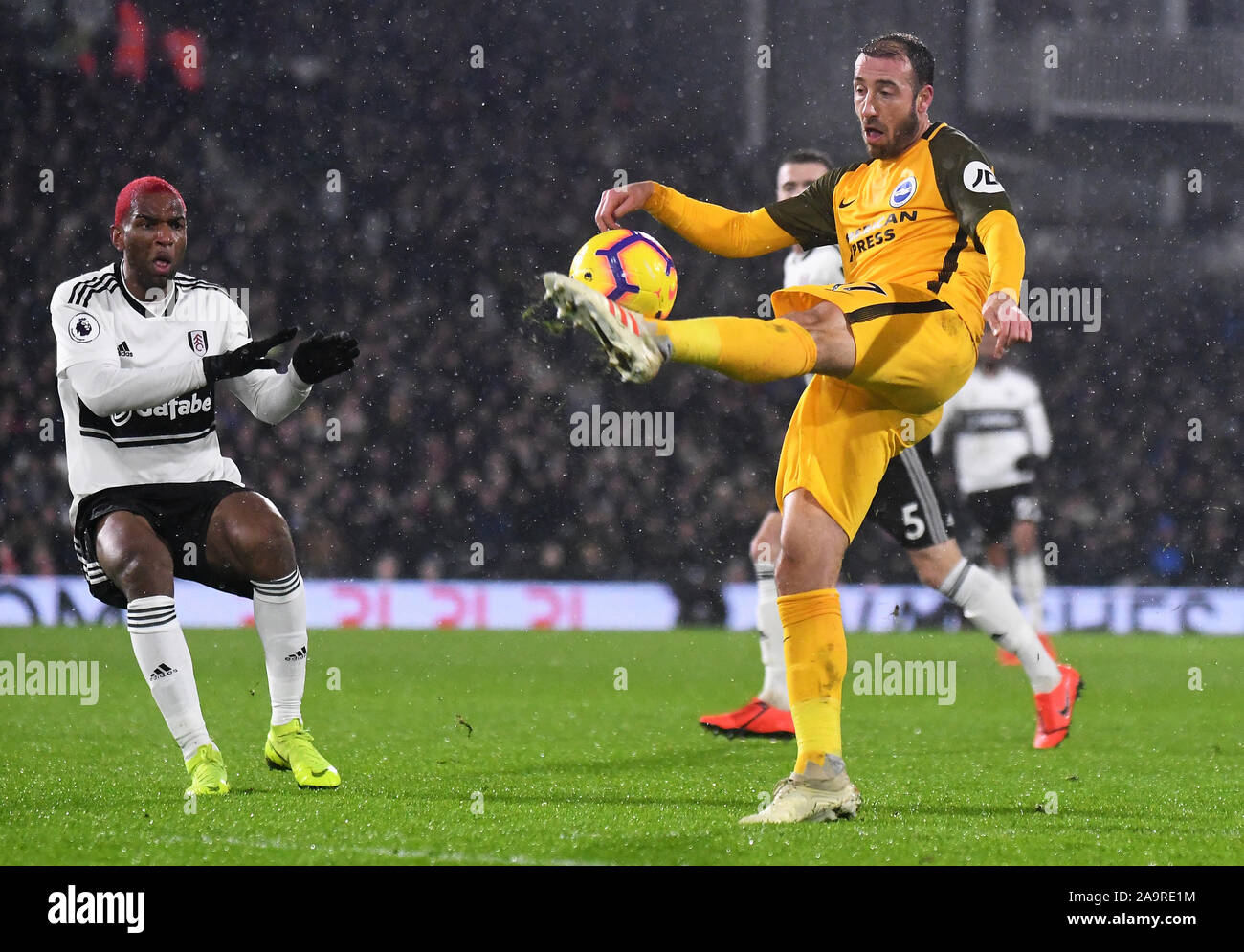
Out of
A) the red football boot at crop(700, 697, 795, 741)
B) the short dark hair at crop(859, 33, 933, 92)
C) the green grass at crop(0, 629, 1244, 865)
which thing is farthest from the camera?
the red football boot at crop(700, 697, 795, 741)

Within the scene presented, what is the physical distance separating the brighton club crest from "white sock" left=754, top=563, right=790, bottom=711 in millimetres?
2393

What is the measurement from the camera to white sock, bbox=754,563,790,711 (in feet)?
19.0

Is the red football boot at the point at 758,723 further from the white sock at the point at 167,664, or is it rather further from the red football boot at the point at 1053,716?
the white sock at the point at 167,664

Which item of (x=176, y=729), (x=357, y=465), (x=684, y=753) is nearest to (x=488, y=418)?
(x=357, y=465)

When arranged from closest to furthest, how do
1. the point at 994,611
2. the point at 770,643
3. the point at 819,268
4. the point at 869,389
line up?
1. the point at 869,389
2. the point at 994,611
3. the point at 770,643
4. the point at 819,268

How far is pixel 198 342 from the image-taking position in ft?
14.6

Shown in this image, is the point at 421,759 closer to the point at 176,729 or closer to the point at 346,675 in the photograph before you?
the point at 176,729

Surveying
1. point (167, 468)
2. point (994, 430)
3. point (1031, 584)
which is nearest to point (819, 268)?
point (167, 468)

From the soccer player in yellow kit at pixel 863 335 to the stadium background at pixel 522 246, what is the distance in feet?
28.7

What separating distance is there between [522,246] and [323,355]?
10.4 meters

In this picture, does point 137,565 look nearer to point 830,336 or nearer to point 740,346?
point 740,346

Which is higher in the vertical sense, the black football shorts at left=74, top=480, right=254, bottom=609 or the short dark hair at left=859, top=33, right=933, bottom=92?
the short dark hair at left=859, top=33, right=933, bottom=92

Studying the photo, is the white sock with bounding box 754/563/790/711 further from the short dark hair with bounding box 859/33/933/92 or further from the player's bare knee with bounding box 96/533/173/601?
the player's bare knee with bounding box 96/533/173/601

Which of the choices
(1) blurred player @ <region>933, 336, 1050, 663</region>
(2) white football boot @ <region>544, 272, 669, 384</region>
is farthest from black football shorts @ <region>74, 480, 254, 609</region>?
(1) blurred player @ <region>933, 336, 1050, 663</region>
